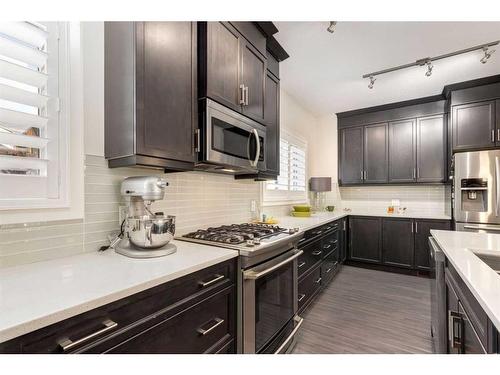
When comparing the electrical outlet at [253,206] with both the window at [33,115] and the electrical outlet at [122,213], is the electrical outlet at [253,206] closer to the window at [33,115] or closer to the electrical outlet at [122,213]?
the electrical outlet at [122,213]

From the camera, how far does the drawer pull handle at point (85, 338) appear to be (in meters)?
0.69

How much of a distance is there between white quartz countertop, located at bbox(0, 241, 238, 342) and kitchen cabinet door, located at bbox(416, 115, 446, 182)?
12.3ft

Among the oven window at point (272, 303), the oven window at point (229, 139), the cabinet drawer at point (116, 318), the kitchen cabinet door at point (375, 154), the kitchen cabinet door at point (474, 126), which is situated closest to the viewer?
the cabinet drawer at point (116, 318)

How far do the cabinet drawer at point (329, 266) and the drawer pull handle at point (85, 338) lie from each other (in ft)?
8.14

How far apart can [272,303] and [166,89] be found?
148cm

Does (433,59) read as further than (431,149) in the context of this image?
No

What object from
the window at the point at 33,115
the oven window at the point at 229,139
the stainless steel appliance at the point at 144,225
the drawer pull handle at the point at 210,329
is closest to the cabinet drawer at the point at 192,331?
the drawer pull handle at the point at 210,329

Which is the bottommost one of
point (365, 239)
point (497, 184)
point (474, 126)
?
point (365, 239)

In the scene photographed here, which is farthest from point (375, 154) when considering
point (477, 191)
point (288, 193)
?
point (288, 193)

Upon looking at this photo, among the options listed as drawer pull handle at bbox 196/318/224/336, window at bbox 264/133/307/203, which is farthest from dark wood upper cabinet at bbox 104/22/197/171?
window at bbox 264/133/307/203

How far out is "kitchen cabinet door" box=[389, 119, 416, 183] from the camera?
3844 mm

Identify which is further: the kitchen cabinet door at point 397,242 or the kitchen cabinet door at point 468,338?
the kitchen cabinet door at point 397,242

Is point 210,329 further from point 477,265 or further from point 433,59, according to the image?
point 433,59

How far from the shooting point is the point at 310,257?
97.7 inches
